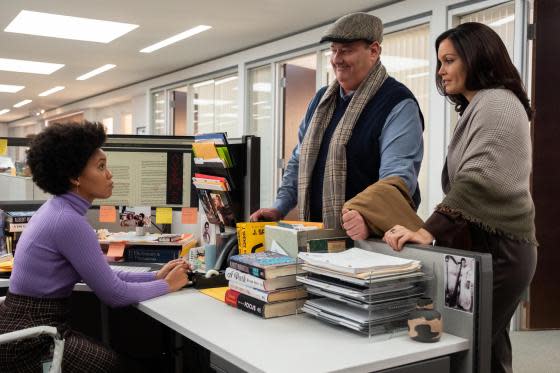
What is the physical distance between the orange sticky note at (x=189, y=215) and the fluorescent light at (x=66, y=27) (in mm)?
3728

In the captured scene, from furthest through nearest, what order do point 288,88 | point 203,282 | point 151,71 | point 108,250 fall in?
point 151,71, point 288,88, point 108,250, point 203,282

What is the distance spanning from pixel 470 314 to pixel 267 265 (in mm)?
505

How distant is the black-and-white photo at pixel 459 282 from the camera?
1.26m

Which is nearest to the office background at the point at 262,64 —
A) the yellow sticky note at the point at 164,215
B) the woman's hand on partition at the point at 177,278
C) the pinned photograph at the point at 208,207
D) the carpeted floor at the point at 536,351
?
the carpeted floor at the point at 536,351

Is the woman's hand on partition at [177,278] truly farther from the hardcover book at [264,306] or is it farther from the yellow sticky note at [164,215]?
the yellow sticky note at [164,215]

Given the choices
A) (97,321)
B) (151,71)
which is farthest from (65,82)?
(97,321)

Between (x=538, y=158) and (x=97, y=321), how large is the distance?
289 cm

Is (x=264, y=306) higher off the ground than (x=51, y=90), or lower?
lower

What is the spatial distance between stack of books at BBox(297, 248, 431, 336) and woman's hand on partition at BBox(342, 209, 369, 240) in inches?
3.6

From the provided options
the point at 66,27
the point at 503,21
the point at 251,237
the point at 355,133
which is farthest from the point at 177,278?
the point at 66,27

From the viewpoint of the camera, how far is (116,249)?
230cm

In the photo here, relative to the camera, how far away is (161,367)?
8.03ft

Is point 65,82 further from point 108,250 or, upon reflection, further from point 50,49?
point 108,250

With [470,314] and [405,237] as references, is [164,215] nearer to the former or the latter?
[405,237]
